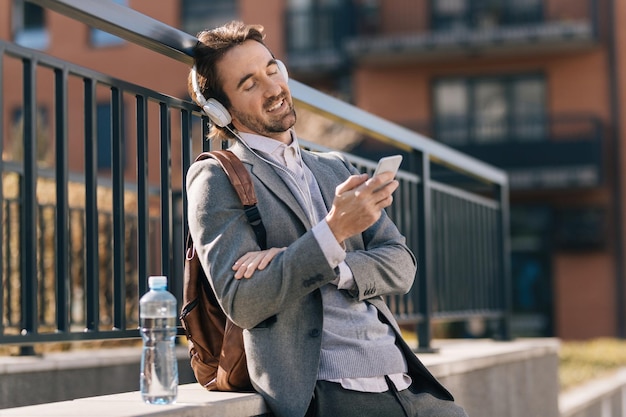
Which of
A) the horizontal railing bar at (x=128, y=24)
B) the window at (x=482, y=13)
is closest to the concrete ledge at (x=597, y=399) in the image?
the horizontal railing bar at (x=128, y=24)

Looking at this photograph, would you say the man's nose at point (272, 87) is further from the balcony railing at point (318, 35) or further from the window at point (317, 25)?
the window at point (317, 25)

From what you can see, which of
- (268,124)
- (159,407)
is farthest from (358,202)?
(159,407)

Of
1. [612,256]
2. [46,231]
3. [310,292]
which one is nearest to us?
[310,292]

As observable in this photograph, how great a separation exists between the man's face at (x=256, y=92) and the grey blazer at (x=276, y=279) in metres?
0.11

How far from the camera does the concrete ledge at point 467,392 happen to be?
293 cm

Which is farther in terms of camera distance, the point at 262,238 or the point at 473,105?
the point at 473,105

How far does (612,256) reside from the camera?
25.2m

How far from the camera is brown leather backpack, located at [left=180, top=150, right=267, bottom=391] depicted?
3266 mm

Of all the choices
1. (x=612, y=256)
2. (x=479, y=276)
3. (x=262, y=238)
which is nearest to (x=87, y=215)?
(x=262, y=238)

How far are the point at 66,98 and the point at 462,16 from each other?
78.3 feet

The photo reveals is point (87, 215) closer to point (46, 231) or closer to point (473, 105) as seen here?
point (46, 231)

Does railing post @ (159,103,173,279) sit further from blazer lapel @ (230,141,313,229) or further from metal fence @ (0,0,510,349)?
blazer lapel @ (230,141,313,229)

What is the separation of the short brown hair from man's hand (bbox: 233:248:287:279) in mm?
594

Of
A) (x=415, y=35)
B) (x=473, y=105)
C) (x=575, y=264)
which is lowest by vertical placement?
(x=575, y=264)
